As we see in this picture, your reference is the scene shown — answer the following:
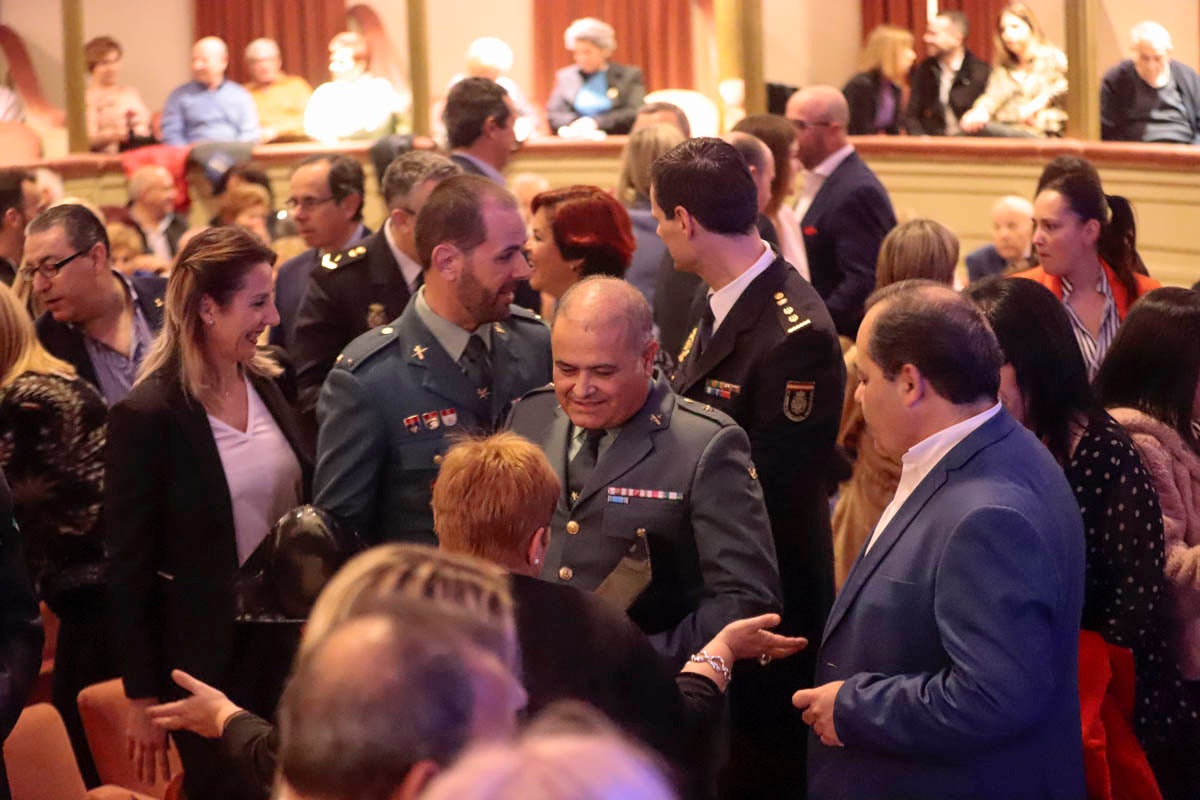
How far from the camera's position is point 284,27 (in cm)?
1277

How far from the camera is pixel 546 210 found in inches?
160

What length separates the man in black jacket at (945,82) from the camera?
970cm

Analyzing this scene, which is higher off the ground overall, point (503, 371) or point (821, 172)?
point (821, 172)

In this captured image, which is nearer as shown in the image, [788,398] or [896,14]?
[788,398]

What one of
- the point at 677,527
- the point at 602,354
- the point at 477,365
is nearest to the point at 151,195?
the point at 477,365

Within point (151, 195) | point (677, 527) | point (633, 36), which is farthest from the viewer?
point (633, 36)

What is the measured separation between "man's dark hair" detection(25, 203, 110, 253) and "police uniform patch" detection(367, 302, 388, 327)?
2.36 feet

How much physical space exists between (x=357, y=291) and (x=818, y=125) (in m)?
2.33

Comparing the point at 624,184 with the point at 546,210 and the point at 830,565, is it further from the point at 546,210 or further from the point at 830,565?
the point at 830,565

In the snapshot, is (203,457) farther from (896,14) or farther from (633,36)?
(633,36)

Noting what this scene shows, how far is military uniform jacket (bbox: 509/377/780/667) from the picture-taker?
2.77 metres

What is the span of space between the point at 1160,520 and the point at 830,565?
938 mm

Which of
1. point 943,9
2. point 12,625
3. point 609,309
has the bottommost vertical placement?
point 12,625

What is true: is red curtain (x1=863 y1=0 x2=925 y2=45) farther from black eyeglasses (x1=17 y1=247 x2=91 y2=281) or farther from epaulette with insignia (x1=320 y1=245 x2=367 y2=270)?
black eyeglasses (x1=17 y1=247 x2=91 y2=281)
